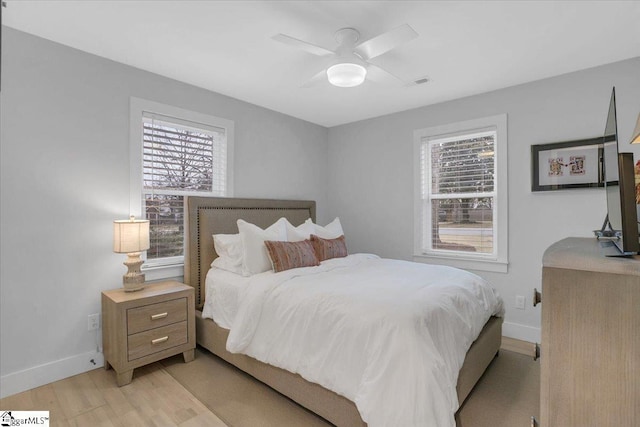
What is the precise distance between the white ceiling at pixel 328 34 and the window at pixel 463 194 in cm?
57

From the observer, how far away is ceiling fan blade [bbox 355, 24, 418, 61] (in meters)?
1.80

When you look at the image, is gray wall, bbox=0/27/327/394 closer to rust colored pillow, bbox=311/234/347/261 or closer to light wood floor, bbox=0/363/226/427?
light wood floor, bbox=0/363/226/427

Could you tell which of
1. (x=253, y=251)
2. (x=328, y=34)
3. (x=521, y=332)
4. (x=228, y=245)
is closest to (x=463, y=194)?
(x=521, y=332)

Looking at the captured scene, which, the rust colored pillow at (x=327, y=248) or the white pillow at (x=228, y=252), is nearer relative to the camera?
the white pillow at (x=228, y=252)

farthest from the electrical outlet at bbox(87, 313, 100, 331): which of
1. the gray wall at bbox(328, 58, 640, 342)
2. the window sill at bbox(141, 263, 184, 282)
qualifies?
the gray wall at bbox(328, 58, 640, 342)

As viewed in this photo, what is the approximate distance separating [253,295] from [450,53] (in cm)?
246

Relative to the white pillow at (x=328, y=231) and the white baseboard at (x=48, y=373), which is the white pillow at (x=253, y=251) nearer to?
the white pillow at (x=328, y=231)

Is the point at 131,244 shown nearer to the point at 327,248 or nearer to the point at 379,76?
the point at 327,248

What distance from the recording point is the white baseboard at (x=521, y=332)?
306cm

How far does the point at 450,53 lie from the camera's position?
2.53 m

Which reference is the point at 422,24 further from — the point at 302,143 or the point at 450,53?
the point at 302,143

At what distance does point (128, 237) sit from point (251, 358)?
1333mm

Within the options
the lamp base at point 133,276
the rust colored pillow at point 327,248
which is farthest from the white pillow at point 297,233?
the lamp base at point 133,276

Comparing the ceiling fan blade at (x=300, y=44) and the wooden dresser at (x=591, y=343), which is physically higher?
the ceiling fan blade at (x=300, y=44)
